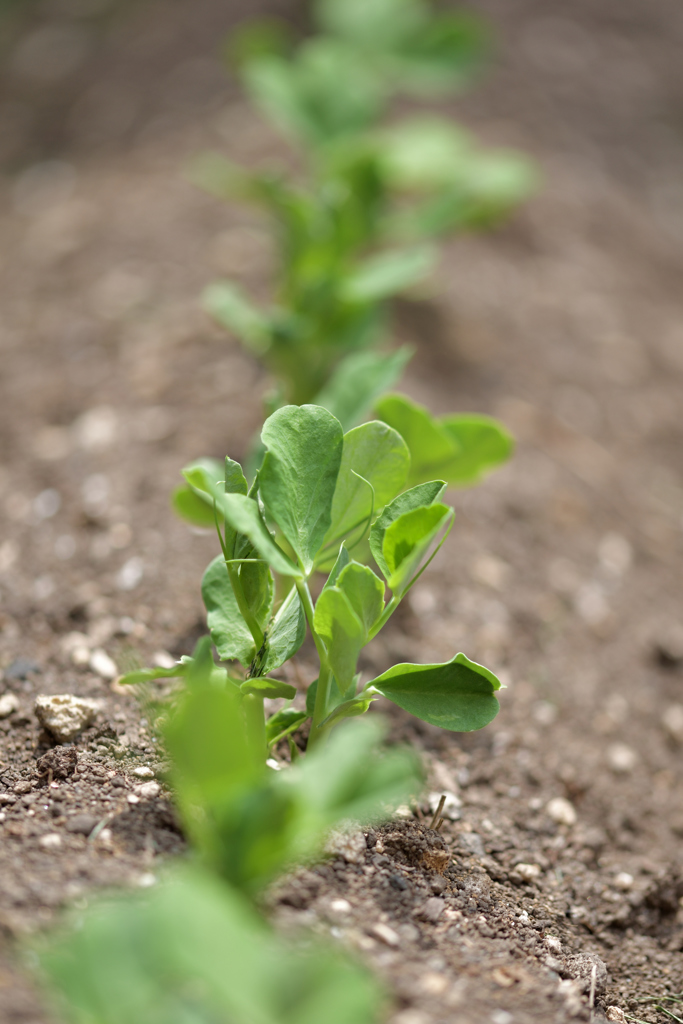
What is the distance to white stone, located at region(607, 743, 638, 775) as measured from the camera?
110 cm

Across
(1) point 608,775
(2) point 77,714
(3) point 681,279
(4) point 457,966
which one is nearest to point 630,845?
(1) point 608,775

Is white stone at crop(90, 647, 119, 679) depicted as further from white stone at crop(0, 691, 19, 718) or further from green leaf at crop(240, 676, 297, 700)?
green leaf at crop(240, 676, 297, 700)

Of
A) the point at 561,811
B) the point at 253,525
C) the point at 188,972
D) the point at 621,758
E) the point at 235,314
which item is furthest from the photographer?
the point at 235,314

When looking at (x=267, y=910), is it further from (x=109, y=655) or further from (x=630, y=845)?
(x=630, y=845)

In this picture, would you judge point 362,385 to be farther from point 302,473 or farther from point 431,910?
point 431,910

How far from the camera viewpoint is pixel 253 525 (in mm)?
662

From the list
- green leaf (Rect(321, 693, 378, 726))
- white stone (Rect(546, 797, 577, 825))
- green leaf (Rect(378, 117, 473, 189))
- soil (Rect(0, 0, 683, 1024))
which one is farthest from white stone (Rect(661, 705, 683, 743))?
green leaf (Rect(378, 117, 473, 189))

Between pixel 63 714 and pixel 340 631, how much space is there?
1.14 feet

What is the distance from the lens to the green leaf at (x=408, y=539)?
2.27 ft

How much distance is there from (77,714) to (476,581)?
2.18ft

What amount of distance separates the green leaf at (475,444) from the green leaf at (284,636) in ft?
0.96

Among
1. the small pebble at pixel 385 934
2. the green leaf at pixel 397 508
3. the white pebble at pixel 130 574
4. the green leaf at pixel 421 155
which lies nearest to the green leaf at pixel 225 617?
the green leaf at pixel 397 508

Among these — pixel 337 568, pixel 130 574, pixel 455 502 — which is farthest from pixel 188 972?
pixel 455 502

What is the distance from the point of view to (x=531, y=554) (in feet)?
4.53
